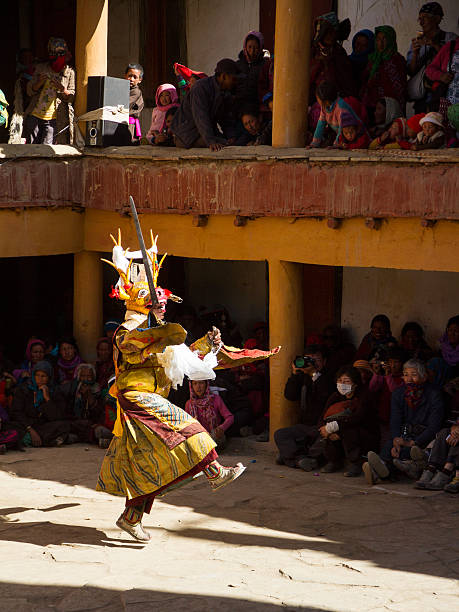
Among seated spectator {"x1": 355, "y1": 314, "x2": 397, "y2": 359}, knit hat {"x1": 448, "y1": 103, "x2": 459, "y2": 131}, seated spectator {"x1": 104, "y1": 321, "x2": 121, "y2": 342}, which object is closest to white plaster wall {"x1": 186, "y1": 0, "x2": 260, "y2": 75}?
seated spectator {"x1": 104, "y1": 321, "x2": 121, "y2": 342}

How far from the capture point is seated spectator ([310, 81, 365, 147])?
931 cm

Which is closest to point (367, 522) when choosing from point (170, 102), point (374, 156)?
point (374, 156)

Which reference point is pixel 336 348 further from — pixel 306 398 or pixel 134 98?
pixel 134 98

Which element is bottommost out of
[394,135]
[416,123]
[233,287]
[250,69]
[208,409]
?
[208,409]

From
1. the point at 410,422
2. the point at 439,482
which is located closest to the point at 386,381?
the point at 410,422

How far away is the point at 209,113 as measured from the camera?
1028 centimetres

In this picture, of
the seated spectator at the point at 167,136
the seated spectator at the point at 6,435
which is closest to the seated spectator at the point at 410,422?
the seated spectator at the point at 6,435

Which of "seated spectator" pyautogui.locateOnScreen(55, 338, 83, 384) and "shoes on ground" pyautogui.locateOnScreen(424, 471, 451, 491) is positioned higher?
"seated spectator" pyautogui.locateOnScreen(55, 338, 83, 384)

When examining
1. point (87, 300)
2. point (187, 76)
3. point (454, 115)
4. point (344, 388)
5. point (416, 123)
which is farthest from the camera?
point (87, 300)

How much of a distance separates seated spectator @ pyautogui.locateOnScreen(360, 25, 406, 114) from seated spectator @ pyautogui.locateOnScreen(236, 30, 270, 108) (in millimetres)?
1257

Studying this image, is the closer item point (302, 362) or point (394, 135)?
point (394, 135)

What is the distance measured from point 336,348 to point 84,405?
2.65 metres

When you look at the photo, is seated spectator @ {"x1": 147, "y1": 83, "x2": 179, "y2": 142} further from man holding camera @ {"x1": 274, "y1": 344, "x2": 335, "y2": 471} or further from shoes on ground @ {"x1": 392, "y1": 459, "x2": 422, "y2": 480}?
shoes on ground @ {"x1": 392, "y1": 459, "x2": 422, "y2": 480}

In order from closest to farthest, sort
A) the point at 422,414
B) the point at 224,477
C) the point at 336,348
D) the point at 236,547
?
the point at 236,547, the point at 224,477, the point at 422,414, the point at 336,348
